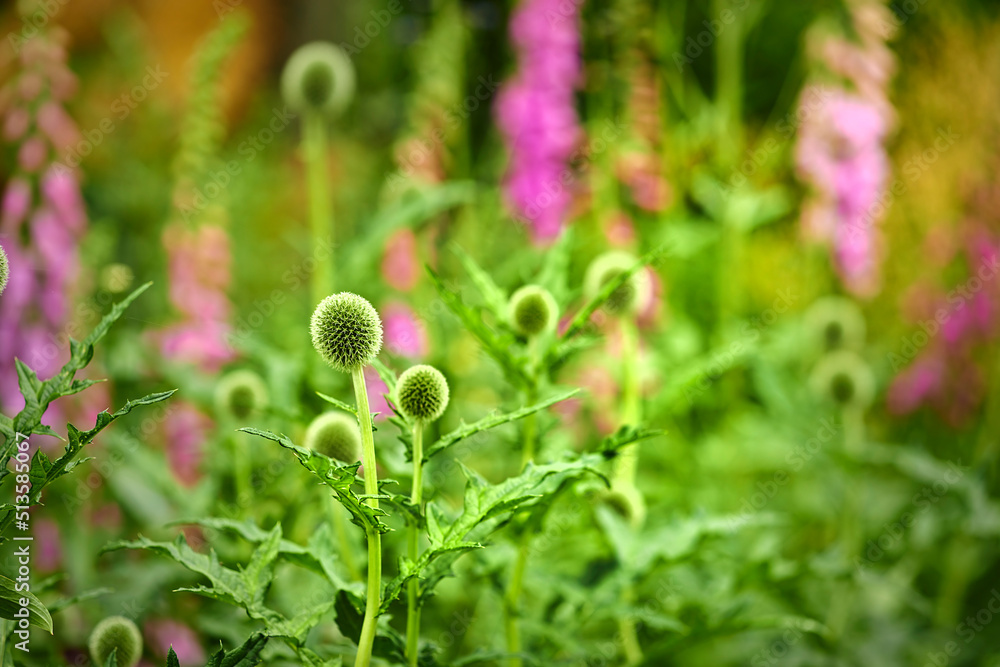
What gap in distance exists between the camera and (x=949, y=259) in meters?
2.34

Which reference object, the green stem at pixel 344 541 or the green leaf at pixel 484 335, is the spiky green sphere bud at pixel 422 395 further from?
the green stem at pixel 344 541

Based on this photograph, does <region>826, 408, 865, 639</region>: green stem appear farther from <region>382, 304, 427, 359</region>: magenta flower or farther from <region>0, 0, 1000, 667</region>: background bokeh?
<region>382, 304, 427, 359</region>: magenta flower

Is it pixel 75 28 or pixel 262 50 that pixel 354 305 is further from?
pixel 262 50

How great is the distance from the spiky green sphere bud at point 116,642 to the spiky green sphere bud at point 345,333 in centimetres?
37

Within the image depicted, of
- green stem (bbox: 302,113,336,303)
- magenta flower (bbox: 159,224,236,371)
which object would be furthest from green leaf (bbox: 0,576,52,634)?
magenta flower (bbox: 159,224,236,371)

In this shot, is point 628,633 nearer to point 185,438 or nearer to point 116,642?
point 116,642

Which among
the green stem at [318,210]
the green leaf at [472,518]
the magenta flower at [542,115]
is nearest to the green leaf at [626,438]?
the green leaf at [472,518]

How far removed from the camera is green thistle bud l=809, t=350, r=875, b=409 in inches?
69.2

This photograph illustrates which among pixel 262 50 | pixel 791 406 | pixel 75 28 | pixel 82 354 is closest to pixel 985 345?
pixel 791 406

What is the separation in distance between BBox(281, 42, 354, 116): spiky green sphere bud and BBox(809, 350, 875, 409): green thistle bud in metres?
1.16

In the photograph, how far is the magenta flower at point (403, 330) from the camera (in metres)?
1.73

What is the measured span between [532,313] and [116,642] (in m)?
0.57

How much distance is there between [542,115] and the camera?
2.42 m

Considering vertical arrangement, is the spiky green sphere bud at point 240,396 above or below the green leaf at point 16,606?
above
